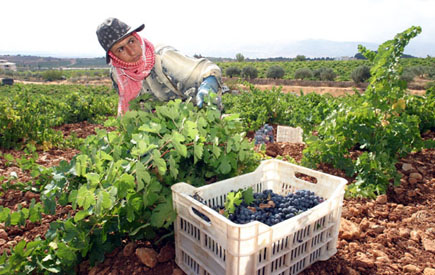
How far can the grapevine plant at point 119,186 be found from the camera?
1.33 m

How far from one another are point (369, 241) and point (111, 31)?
7.98 ft

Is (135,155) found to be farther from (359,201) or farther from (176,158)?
(359,201)

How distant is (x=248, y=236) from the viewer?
3.80 feet

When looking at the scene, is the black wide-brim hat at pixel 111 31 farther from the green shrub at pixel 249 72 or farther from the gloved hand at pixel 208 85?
the green shrub at pixel 249 72

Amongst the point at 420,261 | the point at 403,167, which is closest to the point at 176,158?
the point at 420,261

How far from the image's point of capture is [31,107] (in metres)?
4.81

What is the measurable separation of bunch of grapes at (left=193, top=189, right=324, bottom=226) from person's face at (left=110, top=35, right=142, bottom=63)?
1.67 meters

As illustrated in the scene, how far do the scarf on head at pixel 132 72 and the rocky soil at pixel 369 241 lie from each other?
1141 mm

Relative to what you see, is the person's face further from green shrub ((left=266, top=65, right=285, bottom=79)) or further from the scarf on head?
green shrub ((left=266, top=65, right=285, bottom=79))

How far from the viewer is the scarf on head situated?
271cm

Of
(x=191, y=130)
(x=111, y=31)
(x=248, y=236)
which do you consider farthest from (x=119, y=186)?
(x=111, y=31)

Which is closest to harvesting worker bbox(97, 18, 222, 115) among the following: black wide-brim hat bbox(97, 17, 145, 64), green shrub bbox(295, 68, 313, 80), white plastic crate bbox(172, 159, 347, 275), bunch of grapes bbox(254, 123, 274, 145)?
black wide-brim hat bbox(97, 17, 145, 64)

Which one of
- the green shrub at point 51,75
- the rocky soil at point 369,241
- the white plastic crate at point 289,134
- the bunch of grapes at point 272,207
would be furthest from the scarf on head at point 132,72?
the green shrub at point 51,75

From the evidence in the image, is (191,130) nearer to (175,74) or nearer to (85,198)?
(85,198)
